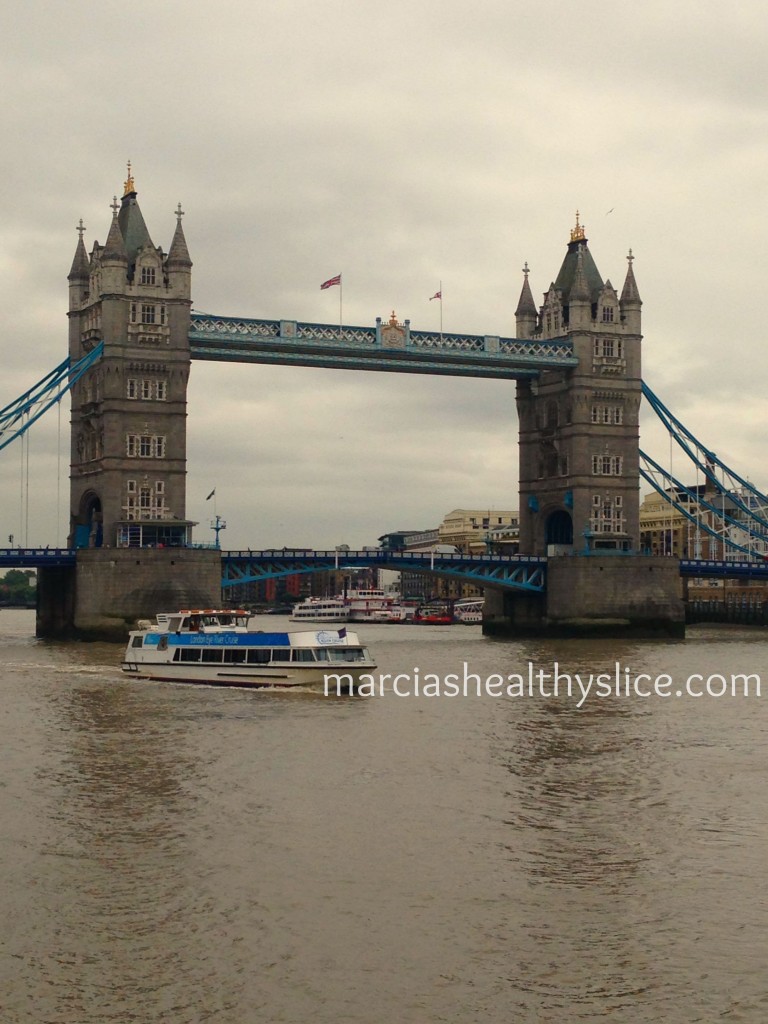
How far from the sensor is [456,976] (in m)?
19.8

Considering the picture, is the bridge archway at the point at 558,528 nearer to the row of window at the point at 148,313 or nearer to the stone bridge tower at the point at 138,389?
the stone bridge tower at the point at 138,389

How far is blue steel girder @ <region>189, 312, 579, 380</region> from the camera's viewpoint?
8931cm

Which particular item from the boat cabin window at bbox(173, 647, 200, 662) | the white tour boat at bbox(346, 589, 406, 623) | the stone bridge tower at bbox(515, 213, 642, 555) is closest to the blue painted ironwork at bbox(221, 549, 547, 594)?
the stone bridge tower at bbox(515, 213, 642, 555)

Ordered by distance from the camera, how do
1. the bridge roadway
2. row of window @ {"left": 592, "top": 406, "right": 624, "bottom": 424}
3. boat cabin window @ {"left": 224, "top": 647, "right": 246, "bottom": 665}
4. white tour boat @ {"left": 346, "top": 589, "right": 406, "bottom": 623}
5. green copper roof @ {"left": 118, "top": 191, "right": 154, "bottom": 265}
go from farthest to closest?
white tour boat @ {"left": 346, "top": 589, "right": 406, "bottom": 623} → row of window @ {"left": 592, "top": 406, "right": 624, "bottom": 424} → green copper roof @ {"left": 118, "top": 191, "right": 154, "bottom": 265} → the bridge roadway → boat cabin window @ {"left": 224, "top": 647, "right": 246, "bottom": 665}

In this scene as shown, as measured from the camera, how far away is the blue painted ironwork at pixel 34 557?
82.6 meters

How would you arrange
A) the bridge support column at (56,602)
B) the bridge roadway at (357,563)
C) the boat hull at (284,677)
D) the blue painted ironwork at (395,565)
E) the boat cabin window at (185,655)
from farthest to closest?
the blue painted ironwork at (395,565) < the bridge support column at (56,602) < the bridge roadway at (357,563) < the boat cabin window at (185,655) < the boat hull at (284,677)

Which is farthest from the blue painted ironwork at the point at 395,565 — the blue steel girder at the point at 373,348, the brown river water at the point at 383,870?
the brown river water at the point at 383,870

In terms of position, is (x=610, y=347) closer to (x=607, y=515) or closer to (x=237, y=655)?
(x=607, y=515)

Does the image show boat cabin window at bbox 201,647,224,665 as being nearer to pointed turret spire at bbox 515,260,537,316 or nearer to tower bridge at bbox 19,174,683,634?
tower bridge at bbox 19,174,683,634

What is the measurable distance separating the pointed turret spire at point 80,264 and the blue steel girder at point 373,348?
26.1ft

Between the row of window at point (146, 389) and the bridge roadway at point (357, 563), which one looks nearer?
the bridge roadway at point (357, 563)

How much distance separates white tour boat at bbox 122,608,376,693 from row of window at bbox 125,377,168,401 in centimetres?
2991

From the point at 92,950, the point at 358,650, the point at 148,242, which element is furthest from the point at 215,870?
the point at 148,242

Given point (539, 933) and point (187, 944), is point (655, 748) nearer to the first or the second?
Answer: point (539, 933)
